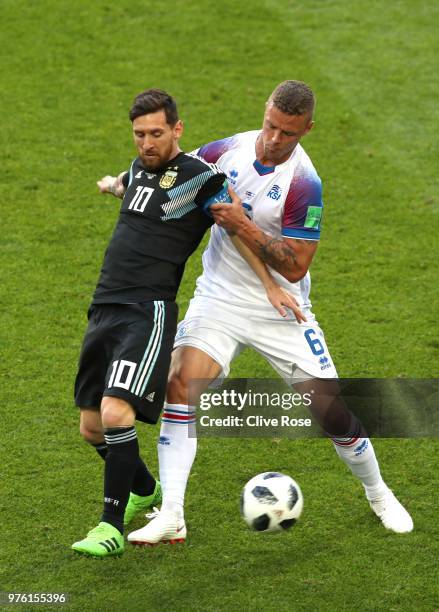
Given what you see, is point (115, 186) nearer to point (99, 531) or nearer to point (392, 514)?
point (99, 531)

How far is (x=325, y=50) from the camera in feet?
42.1

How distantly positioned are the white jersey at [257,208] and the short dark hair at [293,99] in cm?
32

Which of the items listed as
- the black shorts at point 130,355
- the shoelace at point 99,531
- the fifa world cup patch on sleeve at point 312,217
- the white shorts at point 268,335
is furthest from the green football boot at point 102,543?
the fifa world cup patch on sleeve at point 312,217

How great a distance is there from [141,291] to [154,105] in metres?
0.89

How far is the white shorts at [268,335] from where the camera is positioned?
6414 millimetres

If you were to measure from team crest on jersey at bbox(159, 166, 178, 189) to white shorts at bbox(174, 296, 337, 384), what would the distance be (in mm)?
732

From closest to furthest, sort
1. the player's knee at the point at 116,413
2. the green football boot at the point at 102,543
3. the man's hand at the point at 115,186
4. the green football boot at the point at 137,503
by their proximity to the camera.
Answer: the green football boot at the point at 102,543 < the player's knee at the point at 116,413 < the man's hand at the point at 115,186 < the green football boot at the point at 137,503

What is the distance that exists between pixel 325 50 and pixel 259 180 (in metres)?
6.82

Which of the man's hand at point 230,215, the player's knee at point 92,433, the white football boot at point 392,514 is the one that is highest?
the man's hand at point 230,215

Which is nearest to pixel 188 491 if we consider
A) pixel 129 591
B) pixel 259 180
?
pixel 129 591

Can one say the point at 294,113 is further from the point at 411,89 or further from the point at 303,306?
the point at 411,89

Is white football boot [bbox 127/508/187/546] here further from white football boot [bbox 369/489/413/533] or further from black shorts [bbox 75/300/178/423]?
white football boot [bbox 369/489/413/533]

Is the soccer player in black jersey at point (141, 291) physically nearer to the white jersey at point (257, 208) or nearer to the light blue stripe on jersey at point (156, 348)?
the light blue stripe on jersey at point (156, 348)

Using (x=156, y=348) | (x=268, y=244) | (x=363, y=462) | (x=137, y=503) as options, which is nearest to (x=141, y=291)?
(x=156, y=348)
